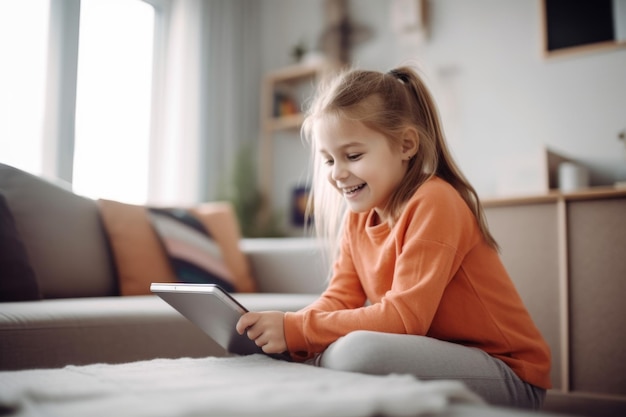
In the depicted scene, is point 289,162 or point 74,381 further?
point 289,162

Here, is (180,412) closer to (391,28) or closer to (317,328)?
(317,328)

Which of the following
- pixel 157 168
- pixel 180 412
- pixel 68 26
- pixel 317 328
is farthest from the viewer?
pixel 157 168

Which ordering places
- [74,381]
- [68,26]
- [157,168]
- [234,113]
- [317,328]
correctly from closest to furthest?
[74,381], [317,328], [68,26], [157,168], [234,113]

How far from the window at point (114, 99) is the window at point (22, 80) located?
216 millimetres

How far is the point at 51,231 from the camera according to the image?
5.84ft

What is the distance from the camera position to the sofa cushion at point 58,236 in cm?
172

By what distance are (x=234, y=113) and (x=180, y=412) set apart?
345 centimetres

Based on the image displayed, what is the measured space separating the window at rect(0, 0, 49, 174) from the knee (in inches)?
91.9

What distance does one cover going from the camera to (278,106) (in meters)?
3.87

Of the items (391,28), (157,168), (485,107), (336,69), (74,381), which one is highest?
(391,28)

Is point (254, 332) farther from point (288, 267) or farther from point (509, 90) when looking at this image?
point (509, 90)

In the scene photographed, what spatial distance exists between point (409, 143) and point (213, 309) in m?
0.54

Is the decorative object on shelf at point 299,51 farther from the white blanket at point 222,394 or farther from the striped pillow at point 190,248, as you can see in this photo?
the white blanket at point 222,394

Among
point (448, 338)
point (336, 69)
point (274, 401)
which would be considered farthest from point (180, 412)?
point (336, 69)
